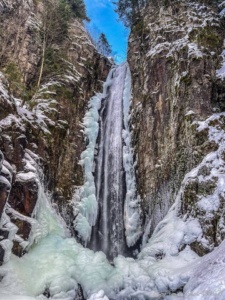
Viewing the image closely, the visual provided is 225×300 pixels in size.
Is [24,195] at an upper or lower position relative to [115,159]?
lower

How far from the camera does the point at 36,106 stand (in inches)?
529

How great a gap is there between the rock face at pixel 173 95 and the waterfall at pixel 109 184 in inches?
29.1

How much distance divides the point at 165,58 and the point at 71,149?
624 centimetres

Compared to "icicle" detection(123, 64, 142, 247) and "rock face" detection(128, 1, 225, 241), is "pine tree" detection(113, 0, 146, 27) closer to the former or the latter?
"rock face" detection(128, 1, 225, 241)

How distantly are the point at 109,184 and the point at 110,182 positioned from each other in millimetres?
107

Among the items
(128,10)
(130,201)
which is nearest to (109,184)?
(130,201)

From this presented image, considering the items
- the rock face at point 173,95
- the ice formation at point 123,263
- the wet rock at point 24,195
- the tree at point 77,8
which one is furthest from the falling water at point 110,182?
the tree at point 77,8

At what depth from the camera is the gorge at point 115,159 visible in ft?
25.8

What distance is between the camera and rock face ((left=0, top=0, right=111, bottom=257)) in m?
9.43

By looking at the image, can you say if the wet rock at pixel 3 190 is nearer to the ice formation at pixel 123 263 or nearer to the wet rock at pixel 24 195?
the ice formation at pixel 123 263

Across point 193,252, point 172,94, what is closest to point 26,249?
point 193,252

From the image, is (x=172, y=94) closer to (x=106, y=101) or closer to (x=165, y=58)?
(x=165, y=58)

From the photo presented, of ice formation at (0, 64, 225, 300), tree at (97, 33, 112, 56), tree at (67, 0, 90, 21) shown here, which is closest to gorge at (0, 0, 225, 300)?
ice formation at (0, 64, 225, 300)

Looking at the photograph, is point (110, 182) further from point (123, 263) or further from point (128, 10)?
point (128, 10)
